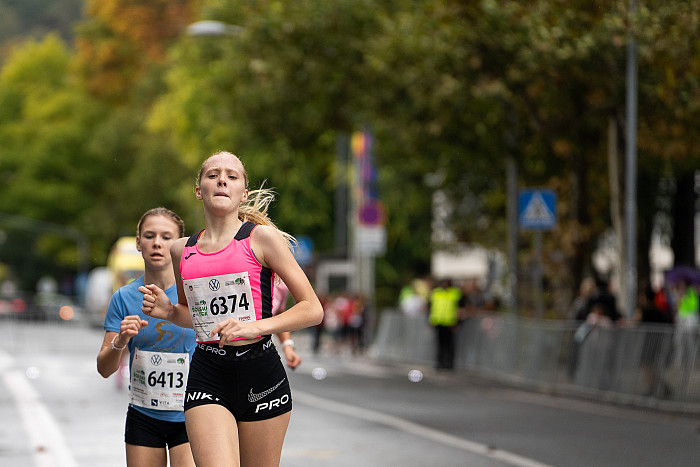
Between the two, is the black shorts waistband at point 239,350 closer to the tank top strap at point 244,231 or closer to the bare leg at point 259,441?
the bare leg at point 259,441

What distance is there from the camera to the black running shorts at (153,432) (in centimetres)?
681

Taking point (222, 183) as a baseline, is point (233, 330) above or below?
below

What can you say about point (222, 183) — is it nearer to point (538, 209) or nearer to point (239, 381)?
point (239, 381)

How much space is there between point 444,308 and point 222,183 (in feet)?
69.7

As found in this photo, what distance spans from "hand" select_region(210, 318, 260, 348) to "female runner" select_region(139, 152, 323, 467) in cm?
10

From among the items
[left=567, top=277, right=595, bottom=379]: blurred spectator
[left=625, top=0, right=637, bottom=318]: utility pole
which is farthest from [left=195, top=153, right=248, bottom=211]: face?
[left=625, top=0, right=637, bottom=318]: utility pole

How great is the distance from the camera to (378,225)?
113 ft

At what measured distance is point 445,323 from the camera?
26969mm

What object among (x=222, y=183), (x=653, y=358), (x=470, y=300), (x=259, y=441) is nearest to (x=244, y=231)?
(x=222, y=183)

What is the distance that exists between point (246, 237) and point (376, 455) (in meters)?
6.72

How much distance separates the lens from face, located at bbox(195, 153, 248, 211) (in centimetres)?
594

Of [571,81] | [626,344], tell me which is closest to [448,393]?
[626,344]

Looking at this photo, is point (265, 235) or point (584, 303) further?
point (584, 303)

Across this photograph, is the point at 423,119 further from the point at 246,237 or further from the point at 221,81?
the point at 246,237
